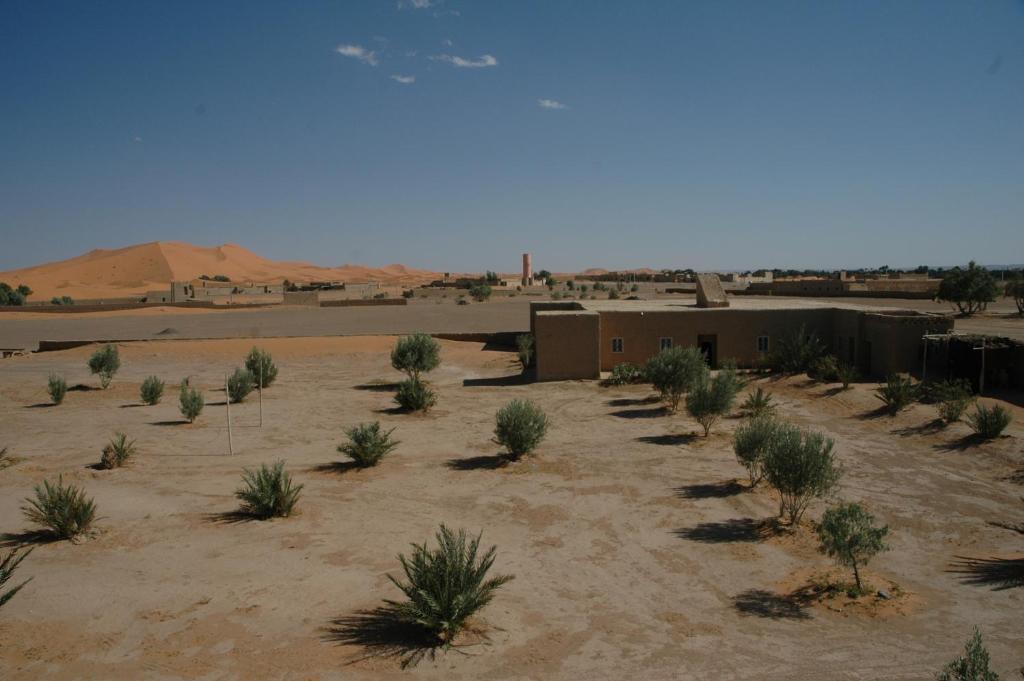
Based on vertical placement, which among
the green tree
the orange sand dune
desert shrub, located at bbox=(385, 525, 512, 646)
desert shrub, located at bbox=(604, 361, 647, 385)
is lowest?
desert shrub, located at bbox=(385, 525, 512, 646)

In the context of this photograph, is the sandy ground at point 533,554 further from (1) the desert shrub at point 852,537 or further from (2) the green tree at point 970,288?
(2) the green tree at point 970,288

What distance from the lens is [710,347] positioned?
80.7 feet

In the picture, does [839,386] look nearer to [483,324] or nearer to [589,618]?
[589,618]

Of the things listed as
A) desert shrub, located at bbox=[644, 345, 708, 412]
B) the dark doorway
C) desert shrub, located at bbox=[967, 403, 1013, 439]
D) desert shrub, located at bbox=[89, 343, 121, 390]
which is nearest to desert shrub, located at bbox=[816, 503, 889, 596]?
desert shrub, located at bbox=[967, 403, 1013, 439]

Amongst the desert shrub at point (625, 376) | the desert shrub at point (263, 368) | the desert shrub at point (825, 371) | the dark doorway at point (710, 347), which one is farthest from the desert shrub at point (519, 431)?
the desert shrub at point (263, 368)

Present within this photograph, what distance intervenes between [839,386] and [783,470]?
11.3m

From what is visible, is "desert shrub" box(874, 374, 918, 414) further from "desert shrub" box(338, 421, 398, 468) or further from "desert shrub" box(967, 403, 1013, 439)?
"desert shrub" box(338, 421, 398, 468)

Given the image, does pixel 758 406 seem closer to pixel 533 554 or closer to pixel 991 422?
pixel 991 422

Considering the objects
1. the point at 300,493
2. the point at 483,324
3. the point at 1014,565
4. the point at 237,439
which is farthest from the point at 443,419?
the point at 483,324

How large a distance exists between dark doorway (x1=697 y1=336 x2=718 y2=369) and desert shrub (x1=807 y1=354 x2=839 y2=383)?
3530 millimetres

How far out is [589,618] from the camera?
7.46 meters

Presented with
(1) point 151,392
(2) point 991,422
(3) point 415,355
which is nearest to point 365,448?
(3) point 415,355

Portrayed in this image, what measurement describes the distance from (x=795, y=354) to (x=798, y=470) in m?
14.0

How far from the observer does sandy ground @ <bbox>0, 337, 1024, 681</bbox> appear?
6.64 meters
